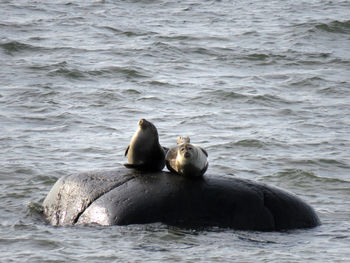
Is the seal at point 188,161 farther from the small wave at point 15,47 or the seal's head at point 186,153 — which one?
the small wave at point 15,47

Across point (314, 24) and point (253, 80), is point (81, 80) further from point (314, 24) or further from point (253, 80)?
point (314, 24)

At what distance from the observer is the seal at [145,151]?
8.45 meters

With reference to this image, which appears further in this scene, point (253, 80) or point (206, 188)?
point (253, 80)

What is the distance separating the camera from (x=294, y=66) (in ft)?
60.3

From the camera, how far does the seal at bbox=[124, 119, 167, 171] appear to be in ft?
27.7

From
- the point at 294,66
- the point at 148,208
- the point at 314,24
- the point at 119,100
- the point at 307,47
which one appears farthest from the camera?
the point at 314,24

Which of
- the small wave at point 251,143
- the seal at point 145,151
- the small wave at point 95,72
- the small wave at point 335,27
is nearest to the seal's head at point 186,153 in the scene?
the seal at point 145,151

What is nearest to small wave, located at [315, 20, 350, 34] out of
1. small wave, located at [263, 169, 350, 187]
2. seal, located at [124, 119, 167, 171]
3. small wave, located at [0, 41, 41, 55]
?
small wave, located at [0, 41, 41, 55]

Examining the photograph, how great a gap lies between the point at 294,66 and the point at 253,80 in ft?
5.16

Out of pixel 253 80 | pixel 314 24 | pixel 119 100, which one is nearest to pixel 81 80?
pixel 119 100

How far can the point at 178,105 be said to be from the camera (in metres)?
15.1

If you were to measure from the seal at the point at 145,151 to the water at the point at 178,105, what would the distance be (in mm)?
920

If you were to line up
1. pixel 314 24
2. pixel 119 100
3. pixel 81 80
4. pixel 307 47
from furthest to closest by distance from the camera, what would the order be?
1. pixel 314 24
2. pixel 307 47
3. pixel 81 80
4. pixel 119 100

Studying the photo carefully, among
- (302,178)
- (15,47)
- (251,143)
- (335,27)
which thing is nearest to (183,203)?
(302,178)
